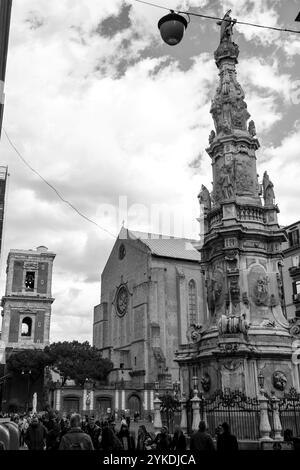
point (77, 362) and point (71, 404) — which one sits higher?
point (77, 362)

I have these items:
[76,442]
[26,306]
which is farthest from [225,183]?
[26,306]

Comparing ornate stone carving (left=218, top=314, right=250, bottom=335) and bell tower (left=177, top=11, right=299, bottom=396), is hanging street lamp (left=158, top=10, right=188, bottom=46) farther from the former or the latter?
ornate stone carving (left=218, top=314, right=250, bottom=335)

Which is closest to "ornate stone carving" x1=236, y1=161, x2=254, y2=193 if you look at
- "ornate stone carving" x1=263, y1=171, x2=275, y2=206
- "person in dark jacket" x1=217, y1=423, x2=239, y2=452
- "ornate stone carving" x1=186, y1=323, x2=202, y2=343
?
"ornate stone carving" x1=263, y1=171, x2=275, y2=206

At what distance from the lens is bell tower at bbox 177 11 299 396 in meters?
21.7

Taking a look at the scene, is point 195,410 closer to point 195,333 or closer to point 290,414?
point 290,414

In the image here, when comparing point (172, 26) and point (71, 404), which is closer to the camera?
point (172, 26)

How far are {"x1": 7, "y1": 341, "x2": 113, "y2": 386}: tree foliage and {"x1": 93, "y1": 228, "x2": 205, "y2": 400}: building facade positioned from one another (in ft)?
10.6

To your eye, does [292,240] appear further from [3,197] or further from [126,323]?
[3,197]

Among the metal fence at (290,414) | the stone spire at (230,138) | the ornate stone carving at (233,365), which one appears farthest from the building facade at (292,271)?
the metal fence at (290,414)

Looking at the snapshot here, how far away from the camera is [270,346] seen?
22172 mm

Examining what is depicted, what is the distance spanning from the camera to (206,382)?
22.5 metres

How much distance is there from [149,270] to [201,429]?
5687cm

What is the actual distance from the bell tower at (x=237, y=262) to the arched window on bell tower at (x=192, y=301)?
41.4m

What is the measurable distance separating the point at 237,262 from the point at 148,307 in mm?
42504
